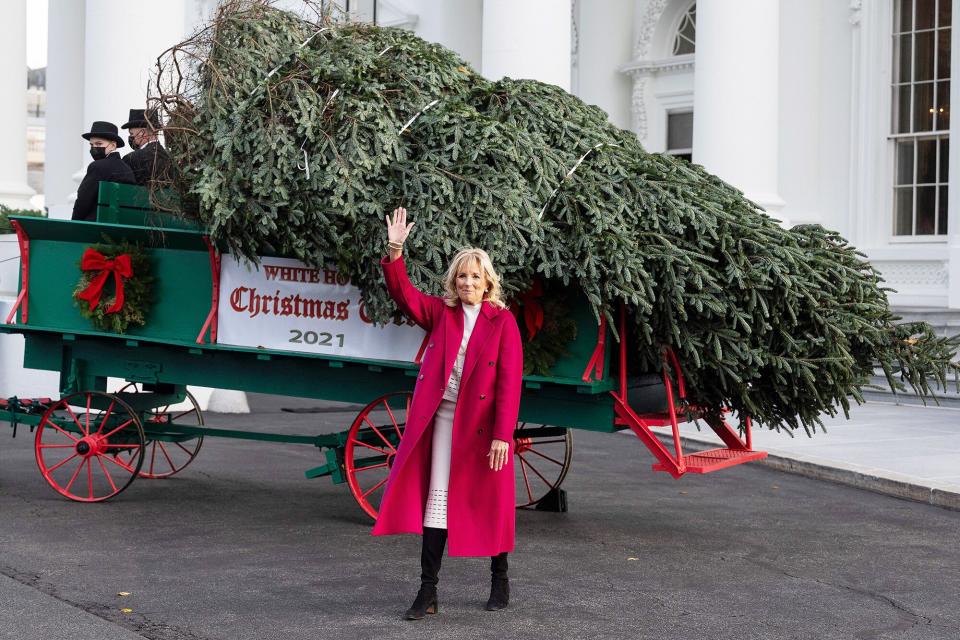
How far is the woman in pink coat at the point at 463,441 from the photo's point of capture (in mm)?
6363

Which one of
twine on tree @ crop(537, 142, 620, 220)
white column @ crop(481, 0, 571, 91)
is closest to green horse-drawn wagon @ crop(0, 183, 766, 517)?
twine on tree @ crop(537, 142, 620, 220)

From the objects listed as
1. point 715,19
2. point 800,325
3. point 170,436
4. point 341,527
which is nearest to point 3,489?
point 170,436

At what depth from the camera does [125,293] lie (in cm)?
909

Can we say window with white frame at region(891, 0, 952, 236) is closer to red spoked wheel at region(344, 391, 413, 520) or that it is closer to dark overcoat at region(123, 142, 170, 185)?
red spoked wheel at region(344, 391, 413, 520)

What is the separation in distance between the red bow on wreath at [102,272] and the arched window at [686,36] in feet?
46.3

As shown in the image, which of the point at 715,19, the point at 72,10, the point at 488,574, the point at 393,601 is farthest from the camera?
the point at 72,10

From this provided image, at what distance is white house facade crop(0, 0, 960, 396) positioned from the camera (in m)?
16.3

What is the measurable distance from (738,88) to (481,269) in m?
10.9

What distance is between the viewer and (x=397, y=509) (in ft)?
21.0

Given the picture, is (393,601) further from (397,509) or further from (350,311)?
(350,311)

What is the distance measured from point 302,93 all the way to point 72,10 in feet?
49.4

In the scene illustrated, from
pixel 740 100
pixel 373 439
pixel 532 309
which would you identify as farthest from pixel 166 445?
pixel 740 100

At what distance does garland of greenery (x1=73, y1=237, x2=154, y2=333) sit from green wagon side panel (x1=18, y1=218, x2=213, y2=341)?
5 cm

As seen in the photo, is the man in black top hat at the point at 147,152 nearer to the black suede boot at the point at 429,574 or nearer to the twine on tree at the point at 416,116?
the twine on tree at the point at 416,116
